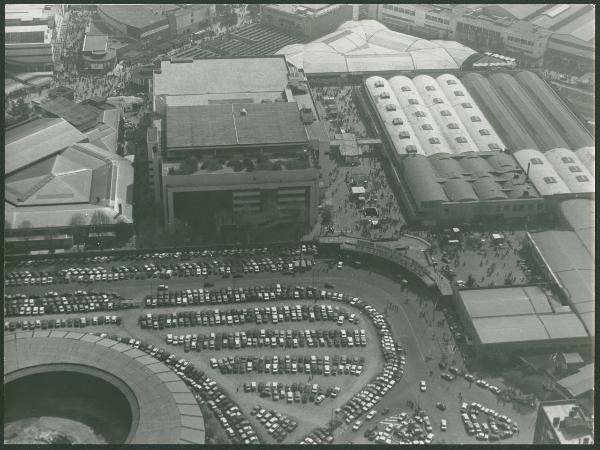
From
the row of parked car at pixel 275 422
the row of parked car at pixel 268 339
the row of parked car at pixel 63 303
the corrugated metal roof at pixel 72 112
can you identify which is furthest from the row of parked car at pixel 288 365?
the corrugated metal roof at pixel 72 112

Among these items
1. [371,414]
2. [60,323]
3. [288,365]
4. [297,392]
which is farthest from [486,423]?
[60,323]

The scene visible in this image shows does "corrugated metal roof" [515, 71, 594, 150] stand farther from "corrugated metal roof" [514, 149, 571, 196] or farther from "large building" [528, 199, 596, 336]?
"large building" [528, 199, 596, 336]

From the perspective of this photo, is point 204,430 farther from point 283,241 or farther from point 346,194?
point 346,194

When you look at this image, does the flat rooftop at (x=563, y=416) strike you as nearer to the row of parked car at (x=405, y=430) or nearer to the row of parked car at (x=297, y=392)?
the row of parked car at (x=405, y=430)

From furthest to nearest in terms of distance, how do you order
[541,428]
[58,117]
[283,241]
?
[58,117], [283,241], [541,428]

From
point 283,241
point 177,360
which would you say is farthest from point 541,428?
point 283,241

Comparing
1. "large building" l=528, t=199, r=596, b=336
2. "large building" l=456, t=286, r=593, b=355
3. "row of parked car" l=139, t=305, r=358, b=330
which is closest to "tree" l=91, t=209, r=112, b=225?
"row of parked car" l=139, t=305, r=358, b=330
